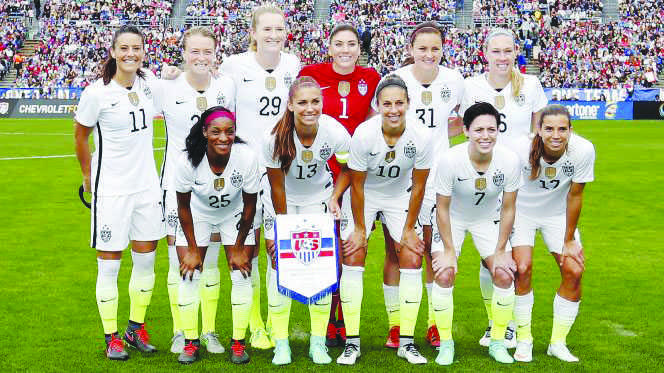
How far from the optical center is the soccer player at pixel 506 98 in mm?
6656

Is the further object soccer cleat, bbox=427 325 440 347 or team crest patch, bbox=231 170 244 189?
soccer cleat, bbox=427 325 440 347

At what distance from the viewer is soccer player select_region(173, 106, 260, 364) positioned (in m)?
6.03

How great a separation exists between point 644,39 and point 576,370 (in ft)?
134

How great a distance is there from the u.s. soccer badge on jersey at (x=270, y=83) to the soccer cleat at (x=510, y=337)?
283 centimetres

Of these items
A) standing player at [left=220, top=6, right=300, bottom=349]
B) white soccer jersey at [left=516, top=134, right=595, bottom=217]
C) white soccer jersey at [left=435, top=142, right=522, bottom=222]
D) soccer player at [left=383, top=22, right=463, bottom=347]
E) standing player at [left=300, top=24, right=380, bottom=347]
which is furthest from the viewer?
standing player at [left=220, top=6, right=300, bottom=349]

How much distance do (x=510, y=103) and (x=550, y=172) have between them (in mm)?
810

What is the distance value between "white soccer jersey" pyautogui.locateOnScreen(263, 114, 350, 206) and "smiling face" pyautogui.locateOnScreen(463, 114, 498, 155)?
97 centimetres

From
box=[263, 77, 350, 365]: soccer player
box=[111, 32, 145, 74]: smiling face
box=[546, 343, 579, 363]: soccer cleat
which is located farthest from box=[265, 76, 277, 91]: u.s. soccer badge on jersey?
box=[546, 343, 579, 363]: soccer cleat

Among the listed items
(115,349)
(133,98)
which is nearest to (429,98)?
(133,98)

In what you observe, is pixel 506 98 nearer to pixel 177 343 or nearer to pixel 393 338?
pixel 393 338

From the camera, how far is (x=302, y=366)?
19.9 ft

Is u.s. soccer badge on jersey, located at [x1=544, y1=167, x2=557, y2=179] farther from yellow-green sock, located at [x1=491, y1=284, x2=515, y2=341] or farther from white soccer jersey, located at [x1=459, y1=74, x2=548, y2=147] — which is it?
yellow-green sock, located at [x1=491, y1=284, x2=515, y2=341]

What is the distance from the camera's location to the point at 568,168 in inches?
242

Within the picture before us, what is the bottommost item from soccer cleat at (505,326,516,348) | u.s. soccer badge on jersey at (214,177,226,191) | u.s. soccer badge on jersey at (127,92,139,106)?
soccer cleat at (505,326,516,348)
